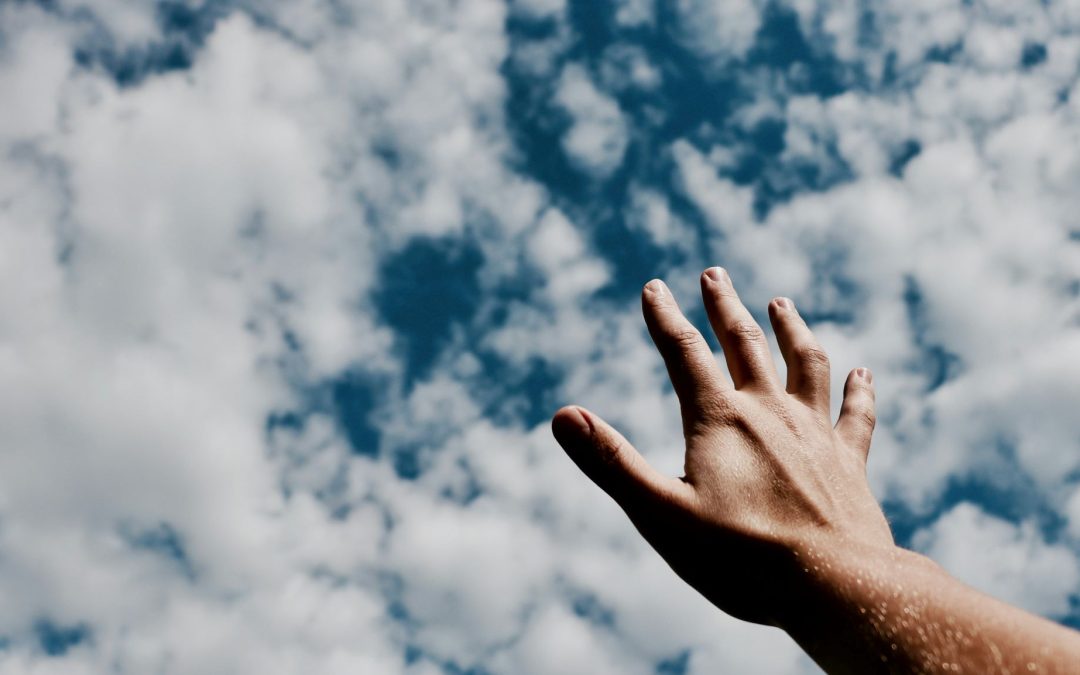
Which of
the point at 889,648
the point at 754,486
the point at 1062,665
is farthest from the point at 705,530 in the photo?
the point at 1062,665

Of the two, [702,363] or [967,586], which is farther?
[702,363]

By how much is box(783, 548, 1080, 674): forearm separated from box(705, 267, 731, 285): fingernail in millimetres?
1513

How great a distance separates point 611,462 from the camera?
2881 millimetres

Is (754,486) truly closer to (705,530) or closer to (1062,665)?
(705,530)

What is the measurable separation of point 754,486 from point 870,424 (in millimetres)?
1276

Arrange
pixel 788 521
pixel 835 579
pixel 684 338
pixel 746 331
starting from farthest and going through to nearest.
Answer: pixel 746 331, pixel 684 338, pixel 788 521, pixel 835 579

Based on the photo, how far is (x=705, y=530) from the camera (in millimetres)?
2689

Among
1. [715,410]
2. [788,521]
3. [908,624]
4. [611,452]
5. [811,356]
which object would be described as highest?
[811,356]

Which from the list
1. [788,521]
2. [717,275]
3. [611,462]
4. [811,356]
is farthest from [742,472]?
[717,275]

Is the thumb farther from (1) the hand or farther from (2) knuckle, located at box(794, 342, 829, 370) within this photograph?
(2) knuckle, located at box(794, 342, 829, 370)

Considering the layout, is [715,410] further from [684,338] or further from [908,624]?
[908,624]

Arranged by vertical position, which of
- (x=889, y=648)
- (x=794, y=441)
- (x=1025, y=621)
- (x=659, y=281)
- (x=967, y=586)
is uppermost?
(x=659, y=281)

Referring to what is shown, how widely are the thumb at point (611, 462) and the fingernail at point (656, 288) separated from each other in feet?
2.54

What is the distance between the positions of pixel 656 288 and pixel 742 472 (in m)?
1.01
